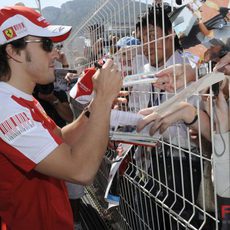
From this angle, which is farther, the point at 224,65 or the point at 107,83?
the point at 107,83

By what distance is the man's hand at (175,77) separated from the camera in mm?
1265

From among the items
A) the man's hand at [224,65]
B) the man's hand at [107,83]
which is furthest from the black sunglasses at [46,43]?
the man's hand at [224,65]

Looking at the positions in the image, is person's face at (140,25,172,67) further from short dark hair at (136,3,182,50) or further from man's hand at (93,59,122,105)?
man's hand at (93,59,122,105)

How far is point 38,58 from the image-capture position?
1529 millimetres

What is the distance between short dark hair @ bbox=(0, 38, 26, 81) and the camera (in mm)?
1474

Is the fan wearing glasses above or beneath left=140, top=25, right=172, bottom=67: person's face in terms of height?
beneath

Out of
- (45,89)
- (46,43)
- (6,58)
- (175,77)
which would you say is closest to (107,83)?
(175,77)

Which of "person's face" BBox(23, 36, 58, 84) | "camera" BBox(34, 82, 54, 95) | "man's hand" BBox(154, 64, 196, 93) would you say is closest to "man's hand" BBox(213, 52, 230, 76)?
"man's hand" BBox(154, 64, 196, 93)

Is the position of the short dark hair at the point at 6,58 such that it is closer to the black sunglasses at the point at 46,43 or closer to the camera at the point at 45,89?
the black sunglasses at the point at 46,43

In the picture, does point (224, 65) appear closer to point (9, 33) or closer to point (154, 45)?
point (154, 45)

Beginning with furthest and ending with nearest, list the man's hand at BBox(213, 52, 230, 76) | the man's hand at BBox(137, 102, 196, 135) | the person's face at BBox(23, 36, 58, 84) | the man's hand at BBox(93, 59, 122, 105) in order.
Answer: the person's face at BBox(23, 36, 58, 84) < the man's hand at BBox(93, 59, 122, 105) < the man's hand at BBox(137, 102, 196, 135) < the man's hand at BBox(213, 52, 230, 76)

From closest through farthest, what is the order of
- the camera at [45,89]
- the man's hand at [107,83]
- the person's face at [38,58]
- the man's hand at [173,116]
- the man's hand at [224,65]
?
the man's hand at [224,65], the man's hand at [173,116], the man's hand at [107,83], the person's face at [38,58], the camera at [45,89]

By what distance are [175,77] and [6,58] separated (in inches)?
30.9

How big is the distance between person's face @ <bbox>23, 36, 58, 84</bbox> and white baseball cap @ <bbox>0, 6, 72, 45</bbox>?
0.03 m
